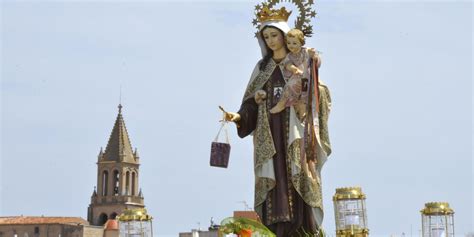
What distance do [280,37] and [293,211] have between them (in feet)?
5.82

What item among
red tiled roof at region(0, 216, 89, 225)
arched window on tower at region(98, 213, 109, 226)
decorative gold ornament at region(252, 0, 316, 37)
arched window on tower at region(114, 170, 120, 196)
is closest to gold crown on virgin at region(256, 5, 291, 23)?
decorative gold ornament at region(252, 0, 316, 37)

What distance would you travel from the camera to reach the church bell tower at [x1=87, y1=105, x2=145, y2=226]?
102 meters

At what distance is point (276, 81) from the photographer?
12.3m

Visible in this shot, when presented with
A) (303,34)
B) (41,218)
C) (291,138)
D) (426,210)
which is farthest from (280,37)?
(41,218)

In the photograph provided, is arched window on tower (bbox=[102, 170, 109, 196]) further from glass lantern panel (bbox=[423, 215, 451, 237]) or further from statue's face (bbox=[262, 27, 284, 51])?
glass lantern panel (bbox=[423, 215, 451, 237])

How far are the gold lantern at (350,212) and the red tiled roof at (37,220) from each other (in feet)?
293

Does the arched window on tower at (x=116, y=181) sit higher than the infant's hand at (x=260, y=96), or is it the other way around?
the arched window on tower at (x=116, y=181)

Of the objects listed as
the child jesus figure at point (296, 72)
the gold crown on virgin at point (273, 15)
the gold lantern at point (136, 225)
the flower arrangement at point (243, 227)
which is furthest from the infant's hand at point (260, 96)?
the flower arrangement at point (243, 227)

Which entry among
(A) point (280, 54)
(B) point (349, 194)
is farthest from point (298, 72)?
(B) point (349, 194)

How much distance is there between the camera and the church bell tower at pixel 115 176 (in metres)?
102

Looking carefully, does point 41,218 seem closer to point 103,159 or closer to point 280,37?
point 103,159

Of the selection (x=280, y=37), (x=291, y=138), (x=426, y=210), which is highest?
(x=280, y=37)

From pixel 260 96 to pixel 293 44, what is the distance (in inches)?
25.2

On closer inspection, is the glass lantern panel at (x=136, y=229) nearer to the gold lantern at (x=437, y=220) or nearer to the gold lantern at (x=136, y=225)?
the gold lantern at (x=136, y=225)
